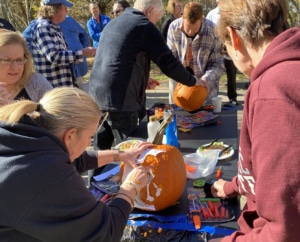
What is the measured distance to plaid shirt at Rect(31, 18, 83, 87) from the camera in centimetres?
336

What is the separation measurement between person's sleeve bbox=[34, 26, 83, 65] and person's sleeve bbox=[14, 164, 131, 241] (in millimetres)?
2466

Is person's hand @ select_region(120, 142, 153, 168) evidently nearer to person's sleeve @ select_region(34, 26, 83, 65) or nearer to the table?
the table

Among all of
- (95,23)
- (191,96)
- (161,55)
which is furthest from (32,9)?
(161,55)

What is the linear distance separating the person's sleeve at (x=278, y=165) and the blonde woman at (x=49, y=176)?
1.83 ft

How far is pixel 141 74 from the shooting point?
8.82 feet

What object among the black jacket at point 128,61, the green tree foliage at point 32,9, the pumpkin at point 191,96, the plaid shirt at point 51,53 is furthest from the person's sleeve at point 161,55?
the green tree foliage at point 32,9

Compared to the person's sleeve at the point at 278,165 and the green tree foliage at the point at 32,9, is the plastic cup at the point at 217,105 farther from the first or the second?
the green tree foliage at the point at 32,9

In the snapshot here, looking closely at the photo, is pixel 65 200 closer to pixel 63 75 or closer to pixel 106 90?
pixel 106 90

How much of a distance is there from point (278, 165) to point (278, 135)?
7 cm

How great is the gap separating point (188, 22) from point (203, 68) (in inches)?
19.1

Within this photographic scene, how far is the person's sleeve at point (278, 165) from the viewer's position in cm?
79

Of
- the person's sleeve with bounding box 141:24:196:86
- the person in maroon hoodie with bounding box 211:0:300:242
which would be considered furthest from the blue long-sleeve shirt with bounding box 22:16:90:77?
the person in maroon hoodie with bounding box 211:0:300:242

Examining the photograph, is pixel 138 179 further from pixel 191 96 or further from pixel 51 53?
pixel 51 53

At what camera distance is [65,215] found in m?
1.05
